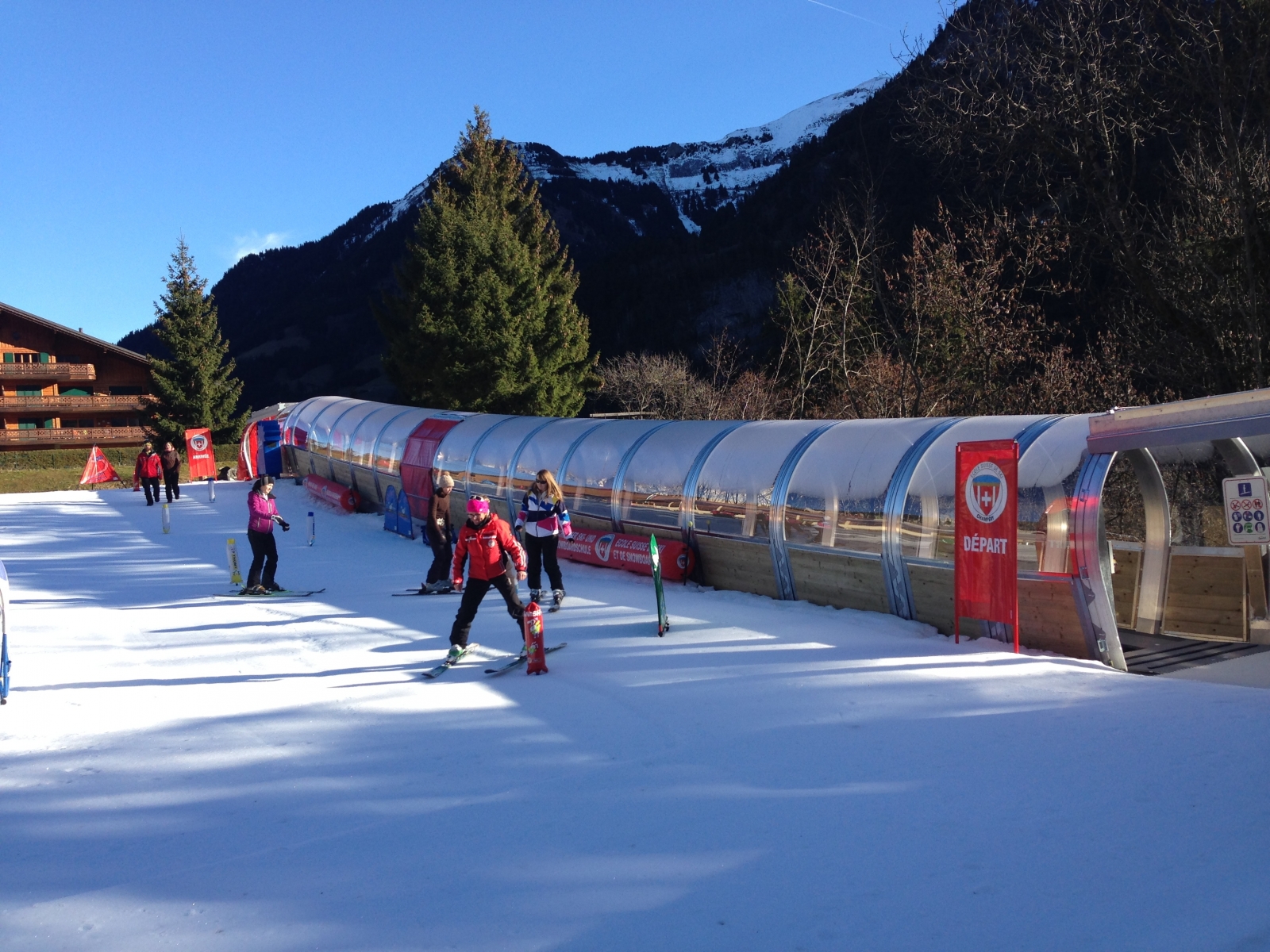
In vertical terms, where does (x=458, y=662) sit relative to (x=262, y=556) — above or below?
below

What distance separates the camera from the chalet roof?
53156 mm

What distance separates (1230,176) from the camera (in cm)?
1733

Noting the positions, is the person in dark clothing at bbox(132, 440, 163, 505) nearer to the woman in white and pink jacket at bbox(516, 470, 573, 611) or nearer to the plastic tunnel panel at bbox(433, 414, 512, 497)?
the plastic tunnel panel at bbox(433, 414, 512, 497)

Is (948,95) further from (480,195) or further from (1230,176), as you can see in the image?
(480,195)

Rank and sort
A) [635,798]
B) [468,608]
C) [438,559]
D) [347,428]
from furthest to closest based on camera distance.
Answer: [347,428] < [438,559] < [468,608] < [635,798]

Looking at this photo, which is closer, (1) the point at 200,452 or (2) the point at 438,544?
(2) the point at 438,544

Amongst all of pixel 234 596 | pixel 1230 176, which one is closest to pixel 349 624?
pixel 234 596

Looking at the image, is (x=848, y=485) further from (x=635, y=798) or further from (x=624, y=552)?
(x=635, y=798)

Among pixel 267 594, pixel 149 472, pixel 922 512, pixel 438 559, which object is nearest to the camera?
pixel 922 512

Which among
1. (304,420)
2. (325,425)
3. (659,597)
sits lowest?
(659,597)

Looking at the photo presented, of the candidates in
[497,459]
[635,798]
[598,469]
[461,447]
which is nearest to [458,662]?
[635,798]

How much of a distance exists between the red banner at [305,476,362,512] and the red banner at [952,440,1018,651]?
16406 mm

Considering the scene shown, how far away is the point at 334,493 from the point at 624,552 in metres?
11.8

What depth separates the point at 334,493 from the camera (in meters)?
23.2
